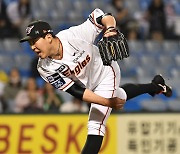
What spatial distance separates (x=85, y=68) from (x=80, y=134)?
244 centimetres

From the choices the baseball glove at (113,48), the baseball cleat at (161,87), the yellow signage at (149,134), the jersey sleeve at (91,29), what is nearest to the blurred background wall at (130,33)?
the yellow signage at (149,134)

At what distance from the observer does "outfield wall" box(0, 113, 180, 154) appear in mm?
8234

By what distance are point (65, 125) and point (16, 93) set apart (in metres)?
1.50

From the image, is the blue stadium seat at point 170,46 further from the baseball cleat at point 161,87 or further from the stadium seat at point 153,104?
the baseball cleat at point 161,87

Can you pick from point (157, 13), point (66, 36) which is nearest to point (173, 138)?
point (66, 36)

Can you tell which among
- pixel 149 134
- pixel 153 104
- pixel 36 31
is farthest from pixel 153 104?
pixel 36 31

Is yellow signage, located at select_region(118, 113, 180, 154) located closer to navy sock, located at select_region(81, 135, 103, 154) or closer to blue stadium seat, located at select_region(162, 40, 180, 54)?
navy sock, located at select_region(81, 135, 103, 154)

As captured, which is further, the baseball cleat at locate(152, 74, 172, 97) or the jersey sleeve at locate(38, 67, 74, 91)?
the baseball cleat at locate(152, 74, 172, 97)

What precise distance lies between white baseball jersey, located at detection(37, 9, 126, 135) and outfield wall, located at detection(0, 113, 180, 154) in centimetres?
201

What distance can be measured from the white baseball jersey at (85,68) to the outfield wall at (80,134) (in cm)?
201

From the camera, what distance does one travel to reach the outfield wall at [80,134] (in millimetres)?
8234

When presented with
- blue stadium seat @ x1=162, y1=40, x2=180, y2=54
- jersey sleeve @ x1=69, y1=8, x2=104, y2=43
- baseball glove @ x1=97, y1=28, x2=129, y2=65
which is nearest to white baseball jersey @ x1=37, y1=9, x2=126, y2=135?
jersey sleeve @ x1=69, y1=8, x2=104, y2=43

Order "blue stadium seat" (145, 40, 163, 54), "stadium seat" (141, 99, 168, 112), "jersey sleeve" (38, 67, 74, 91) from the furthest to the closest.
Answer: "blue stadium seat" (145, 40, 163, 54), "stadium seat" (141, 99, 168, 112), "jersey sleeve" (38, 67, 74, 91)

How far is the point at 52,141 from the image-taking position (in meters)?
8.27
